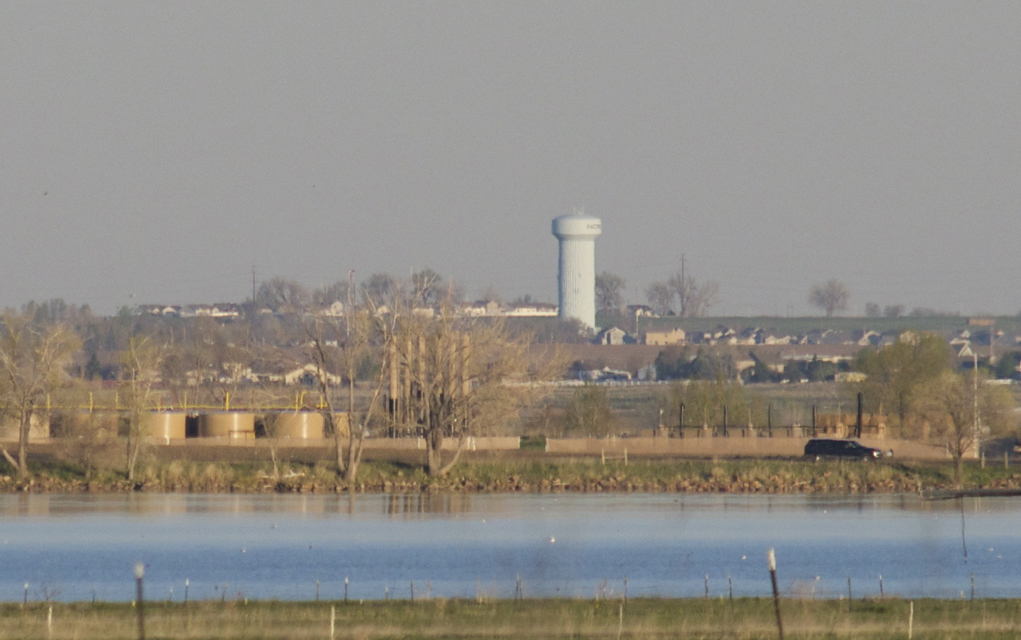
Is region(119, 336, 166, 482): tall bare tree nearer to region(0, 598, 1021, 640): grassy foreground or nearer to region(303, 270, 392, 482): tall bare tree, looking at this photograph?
region(303, 270, 392, 482): tall bare tree

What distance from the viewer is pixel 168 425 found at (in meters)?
75.4

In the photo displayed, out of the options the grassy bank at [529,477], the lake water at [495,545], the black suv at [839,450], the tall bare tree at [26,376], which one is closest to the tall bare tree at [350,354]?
the grassy bank at [529,477]

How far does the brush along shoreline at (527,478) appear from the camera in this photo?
2527 inches

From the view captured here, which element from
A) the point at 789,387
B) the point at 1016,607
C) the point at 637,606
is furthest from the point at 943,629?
the point at 789,387

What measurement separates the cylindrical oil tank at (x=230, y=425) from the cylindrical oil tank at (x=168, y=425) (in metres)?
1.36

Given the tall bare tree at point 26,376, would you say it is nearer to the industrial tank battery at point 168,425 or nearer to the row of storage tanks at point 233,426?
the row of storage tanks at point 233,426

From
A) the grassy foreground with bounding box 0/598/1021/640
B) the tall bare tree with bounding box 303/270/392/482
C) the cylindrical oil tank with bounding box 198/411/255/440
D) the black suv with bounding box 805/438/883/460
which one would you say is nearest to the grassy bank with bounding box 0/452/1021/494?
the tall bare tree with bounding box 303/270/392/482

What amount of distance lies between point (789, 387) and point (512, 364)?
81973mm

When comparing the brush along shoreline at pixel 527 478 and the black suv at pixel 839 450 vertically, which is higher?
the black suv at pixel 839 450

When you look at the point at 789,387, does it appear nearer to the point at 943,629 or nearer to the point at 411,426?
the point at 411,426

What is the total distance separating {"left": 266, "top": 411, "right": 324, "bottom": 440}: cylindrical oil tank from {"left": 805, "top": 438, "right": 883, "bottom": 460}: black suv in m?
21.8

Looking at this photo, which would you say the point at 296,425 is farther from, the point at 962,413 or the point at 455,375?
the point at 962,413

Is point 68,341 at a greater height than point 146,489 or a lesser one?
greater

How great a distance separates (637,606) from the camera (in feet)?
100
